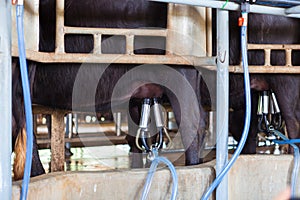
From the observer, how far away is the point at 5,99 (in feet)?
3.76

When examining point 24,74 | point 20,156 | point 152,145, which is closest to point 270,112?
point 152,145

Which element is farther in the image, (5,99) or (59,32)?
(59,32)

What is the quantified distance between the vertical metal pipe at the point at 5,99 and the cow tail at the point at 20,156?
0.53 meters

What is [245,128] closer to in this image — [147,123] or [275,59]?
[147,123]

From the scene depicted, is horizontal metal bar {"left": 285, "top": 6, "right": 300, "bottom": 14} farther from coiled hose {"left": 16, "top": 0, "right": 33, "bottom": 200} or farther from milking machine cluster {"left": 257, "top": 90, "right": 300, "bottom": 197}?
coiled hose {"left": 16, "top": 0, "right": 33, "bottom": 200}

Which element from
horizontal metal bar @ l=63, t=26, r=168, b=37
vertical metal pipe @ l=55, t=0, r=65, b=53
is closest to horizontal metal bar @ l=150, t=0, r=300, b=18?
horizontal metal bar @ l=63, t=26, r=168, b=37

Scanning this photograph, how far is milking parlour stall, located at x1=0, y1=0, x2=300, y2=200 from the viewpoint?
1382mm

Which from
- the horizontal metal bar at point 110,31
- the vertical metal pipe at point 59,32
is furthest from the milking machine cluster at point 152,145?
the vertical metal pipe at point 59,32

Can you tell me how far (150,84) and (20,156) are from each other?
0.62m

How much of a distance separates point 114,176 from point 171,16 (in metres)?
0.61

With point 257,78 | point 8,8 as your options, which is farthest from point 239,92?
point 8,8

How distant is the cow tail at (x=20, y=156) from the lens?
5.52ft

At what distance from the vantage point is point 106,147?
427cm

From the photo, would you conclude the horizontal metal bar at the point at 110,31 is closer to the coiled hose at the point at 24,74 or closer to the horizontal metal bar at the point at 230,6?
the horizontal metal bar at the point at 230,6
